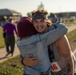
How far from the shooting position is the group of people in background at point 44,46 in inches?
161

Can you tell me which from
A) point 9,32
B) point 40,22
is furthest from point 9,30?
point 40,22

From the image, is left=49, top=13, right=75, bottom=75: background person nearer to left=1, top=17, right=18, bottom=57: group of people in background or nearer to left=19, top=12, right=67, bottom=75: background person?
left=19, top=12, right=67, bottom=75: background person

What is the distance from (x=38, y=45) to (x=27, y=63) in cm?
30

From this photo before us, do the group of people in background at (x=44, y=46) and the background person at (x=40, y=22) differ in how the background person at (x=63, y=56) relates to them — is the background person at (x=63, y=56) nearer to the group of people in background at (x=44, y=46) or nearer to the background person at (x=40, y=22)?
the group of people in background at (x=44, y=46)

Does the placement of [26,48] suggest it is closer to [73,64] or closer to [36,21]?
[36,21]

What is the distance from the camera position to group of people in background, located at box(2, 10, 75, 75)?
4.09 meters

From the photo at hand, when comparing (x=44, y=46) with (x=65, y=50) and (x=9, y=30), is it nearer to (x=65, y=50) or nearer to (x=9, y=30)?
(x=65, y=50)

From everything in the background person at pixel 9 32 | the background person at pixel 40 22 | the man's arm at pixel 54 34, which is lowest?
the background person at pixel 9 32

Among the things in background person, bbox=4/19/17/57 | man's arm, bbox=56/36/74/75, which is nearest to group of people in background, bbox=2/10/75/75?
man's arm, bbox=56/36/74/75

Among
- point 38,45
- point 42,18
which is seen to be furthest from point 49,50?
point 42,18

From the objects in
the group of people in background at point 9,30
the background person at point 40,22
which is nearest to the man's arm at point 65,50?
→ the background person at point 40,22

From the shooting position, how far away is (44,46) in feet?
13.6

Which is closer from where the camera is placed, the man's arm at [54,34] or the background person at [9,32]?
the man's arm at [54,34]

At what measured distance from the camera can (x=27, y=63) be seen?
426cm
